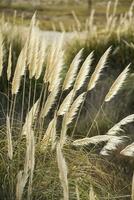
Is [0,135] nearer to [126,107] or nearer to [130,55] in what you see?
[126,107]

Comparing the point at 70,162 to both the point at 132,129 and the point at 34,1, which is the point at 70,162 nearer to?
the point at 132,129

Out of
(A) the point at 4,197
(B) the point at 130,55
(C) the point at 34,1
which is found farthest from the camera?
(C) the point at 34,1

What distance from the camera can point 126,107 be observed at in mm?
7438

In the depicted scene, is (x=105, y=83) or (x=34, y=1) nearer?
(x=105, y=83)

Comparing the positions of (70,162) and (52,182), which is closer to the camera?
(52,182)

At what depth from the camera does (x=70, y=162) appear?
4684 mm

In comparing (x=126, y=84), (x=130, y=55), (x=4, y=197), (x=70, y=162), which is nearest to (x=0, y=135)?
(x=70, y=162)

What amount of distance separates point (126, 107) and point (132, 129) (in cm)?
45

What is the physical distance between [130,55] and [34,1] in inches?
2333

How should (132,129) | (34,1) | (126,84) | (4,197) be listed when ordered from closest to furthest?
(4,197)
(132,129)
(126,84)
(34,1)

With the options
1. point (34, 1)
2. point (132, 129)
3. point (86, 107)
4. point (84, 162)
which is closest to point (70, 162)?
point (84, 162)

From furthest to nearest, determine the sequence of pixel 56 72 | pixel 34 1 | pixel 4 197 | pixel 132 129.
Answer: pixel 34 1, pixel 132 129, pixel 56 72, pixel 4 197

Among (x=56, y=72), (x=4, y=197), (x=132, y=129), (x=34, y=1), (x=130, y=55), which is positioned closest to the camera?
(x=4, y=197)

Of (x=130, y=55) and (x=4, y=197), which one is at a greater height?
(x=130, y=55)
